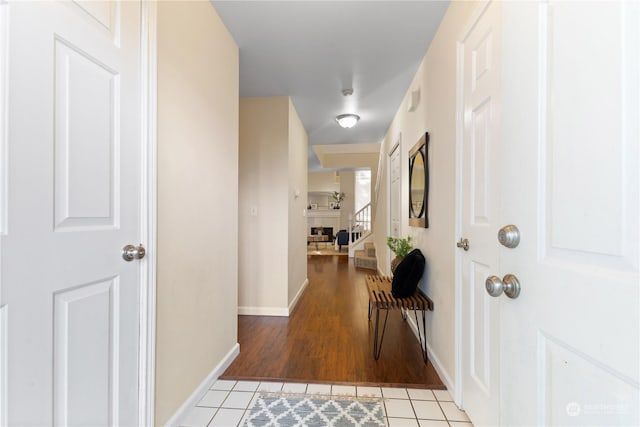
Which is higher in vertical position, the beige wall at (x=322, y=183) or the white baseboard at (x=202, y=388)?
the beige wall at (x=322, y=183)

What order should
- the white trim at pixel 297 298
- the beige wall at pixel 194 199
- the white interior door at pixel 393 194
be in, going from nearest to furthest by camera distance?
the beige wall at pixel 194 199 < the white trim at pixel 297 298 < the white interior door at pixel 393 194

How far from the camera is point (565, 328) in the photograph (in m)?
0.57

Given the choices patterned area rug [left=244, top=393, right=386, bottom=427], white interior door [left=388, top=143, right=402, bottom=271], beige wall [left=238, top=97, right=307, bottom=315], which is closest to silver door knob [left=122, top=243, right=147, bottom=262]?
patterned area rug [left=244, top=393, right=386, bottom=427]

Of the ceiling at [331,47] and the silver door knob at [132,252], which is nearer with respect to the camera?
the silver door knob at [132,252]

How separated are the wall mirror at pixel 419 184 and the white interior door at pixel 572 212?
1515 mm

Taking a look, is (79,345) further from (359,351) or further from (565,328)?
(359,351)

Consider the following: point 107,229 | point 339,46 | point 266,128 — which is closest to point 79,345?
point 107,229

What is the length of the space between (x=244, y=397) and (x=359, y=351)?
3.12 ft

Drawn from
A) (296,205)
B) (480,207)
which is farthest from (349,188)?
(480,207)

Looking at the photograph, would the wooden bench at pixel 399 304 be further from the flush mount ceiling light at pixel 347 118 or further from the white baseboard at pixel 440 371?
the flush mount ceiling light at pixel 347 118

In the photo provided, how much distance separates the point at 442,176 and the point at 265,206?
1916 millimetres

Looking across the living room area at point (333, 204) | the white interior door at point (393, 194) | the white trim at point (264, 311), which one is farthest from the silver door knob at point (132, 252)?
the living room area at point (333, 204)

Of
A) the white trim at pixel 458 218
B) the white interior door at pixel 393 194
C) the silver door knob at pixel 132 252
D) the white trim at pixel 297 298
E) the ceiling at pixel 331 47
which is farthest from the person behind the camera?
the white interior door at pixel 393 194

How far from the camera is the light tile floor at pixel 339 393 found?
5.00 ft
